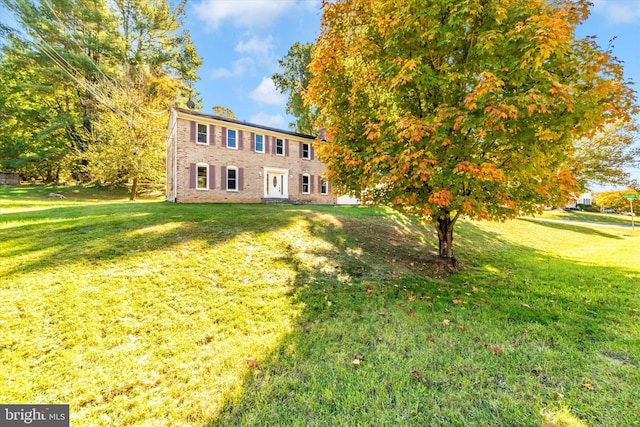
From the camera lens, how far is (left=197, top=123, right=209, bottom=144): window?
1656 cm

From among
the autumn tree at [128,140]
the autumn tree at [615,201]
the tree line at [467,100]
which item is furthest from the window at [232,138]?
the autumn tree at [615,201]

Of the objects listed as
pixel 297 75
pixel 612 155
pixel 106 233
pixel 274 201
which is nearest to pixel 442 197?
pixel 106 233

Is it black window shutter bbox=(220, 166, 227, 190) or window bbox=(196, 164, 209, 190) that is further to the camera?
black window shutter bbox=(220, 166, 227, 190)

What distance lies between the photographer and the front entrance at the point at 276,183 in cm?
1930

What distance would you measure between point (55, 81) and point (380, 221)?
35995 mm

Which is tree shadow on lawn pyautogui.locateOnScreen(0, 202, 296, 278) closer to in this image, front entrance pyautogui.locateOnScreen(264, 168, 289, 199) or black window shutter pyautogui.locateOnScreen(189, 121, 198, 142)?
black window shutter pyautogui.locateOnScreen(189, 121, 198, 142)

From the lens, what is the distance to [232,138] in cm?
1764

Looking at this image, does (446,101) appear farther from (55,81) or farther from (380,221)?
(55,81)

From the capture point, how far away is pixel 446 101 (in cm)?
542

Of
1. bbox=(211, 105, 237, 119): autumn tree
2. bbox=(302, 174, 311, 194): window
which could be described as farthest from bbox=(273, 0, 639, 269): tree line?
bbox=(211, 105, 237, 119): autumn tree

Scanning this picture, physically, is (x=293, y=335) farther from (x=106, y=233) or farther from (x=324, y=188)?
(x=324, y=188)

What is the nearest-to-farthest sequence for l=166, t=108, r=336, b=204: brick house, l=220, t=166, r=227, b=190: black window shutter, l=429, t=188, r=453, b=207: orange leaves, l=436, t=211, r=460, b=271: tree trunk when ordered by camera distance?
l=429, t=188, r=453, b=207: orange leaves < l=436, t=211, r=460, b=271: tree trunk < l=166, t=108, r=336, b=204: brick house < l=220, t=166, r=227, b=190: black window shutter

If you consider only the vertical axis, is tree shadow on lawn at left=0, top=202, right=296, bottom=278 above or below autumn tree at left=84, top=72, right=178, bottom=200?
below
